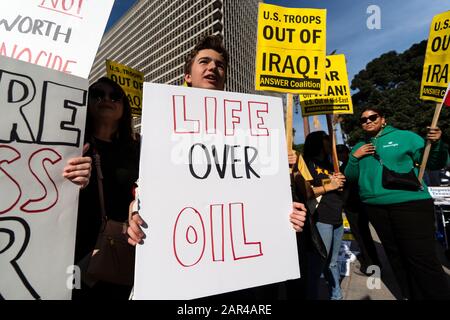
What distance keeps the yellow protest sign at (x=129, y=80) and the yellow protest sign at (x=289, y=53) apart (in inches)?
111

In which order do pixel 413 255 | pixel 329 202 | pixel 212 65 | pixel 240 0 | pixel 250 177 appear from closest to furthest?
pixel 250 177 → pixel 212 65 → pixel 413 255 → pixel 329 202 → pixel 240 0

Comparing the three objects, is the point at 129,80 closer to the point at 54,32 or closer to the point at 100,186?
the point at 54,32

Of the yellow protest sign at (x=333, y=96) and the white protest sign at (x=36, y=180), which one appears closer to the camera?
the white protest sign at (x=36, y=180)

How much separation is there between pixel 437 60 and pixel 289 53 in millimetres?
2015

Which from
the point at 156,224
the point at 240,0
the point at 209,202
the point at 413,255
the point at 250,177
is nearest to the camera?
the point at 156,224

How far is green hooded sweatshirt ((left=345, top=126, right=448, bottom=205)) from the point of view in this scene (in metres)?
2.32

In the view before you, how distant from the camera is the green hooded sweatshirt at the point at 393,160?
2320 mm

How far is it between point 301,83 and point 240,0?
234 ft

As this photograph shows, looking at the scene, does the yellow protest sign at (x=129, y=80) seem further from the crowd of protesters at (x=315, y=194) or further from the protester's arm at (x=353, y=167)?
the protester's arm at (x=353, y=167)

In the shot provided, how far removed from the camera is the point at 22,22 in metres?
A: 1.20

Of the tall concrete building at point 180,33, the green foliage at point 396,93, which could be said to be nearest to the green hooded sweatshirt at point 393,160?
the green foliage at point 396,93

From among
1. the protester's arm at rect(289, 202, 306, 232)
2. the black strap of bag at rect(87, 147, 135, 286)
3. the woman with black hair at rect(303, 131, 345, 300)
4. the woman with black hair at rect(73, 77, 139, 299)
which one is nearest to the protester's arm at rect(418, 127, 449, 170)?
the woman with black hair at rect(303, 131, 345, 300)
